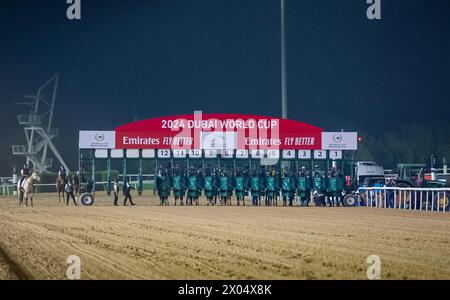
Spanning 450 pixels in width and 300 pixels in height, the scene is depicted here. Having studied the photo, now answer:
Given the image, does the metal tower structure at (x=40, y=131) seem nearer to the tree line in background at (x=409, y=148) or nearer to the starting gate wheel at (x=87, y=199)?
the tree line in background at (x=409, y=148)

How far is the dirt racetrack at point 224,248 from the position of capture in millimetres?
12008

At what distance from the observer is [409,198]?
1379 inches

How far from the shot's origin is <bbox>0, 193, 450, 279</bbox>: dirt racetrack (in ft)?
39.4

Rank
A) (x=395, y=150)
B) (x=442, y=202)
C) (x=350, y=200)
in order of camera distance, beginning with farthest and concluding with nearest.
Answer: (x=395, y=150) → (x=350, y=200) → (x=442, y=202)

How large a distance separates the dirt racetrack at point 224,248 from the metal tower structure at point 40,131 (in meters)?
52.0

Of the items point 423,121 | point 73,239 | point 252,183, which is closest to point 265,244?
point 73,239

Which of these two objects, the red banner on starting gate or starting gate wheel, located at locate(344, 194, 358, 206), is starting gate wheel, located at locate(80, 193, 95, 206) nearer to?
the red banner on starting gate

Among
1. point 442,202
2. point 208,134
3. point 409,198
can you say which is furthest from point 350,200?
point 208,134

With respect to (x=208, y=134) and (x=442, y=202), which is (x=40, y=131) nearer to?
(x=208, y=134)

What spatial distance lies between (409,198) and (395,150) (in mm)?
56200

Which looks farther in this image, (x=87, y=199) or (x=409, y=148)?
(x=409, y=148)

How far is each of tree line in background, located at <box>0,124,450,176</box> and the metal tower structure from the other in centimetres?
305

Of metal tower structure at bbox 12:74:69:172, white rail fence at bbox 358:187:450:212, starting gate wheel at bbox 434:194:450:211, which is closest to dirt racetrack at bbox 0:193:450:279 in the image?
starting gate wheel at bbox 434:194:450:211
